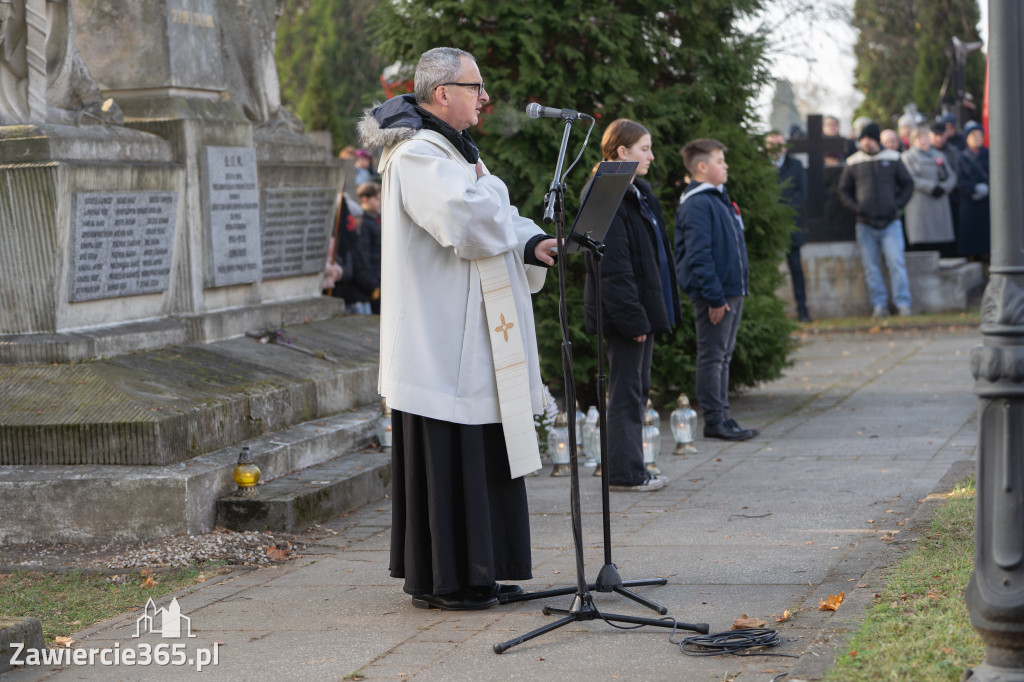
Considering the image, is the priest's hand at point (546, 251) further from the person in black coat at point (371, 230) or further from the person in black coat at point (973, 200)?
the person in black coat at point (973, 200)

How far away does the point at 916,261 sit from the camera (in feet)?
57.8

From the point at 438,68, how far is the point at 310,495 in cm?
257

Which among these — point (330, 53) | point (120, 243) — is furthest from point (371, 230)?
point (330, 53)

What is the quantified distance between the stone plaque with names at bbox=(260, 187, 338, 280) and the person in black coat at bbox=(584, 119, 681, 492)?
274cm

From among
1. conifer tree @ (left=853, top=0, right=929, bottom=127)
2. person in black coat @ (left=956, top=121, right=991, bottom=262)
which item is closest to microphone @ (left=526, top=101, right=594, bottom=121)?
person in black coat @ (left=956, top=121, right=991, bottom=262)

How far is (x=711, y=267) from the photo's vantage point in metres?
8.96

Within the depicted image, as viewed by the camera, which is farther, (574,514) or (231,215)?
(231,215)

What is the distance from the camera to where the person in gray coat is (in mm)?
17844

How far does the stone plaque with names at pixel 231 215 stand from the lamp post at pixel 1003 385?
5.60m

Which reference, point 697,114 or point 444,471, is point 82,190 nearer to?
point 444,471

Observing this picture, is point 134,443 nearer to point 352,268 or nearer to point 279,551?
point 279,551

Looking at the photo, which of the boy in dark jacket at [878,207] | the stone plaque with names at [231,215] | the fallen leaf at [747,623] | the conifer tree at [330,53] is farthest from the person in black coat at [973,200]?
the conifer tree at [330,53]

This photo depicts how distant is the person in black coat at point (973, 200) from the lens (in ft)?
60.0

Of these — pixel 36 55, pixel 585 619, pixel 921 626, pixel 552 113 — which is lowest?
pixel 585 619
